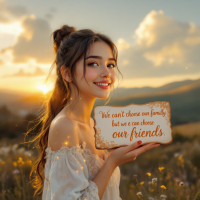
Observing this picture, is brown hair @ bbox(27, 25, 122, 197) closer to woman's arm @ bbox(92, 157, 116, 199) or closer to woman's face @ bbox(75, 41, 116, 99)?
woman's face @ bbox(75, 41, 116, 99)

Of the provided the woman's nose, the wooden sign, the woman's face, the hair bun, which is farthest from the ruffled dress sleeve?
the hair bun

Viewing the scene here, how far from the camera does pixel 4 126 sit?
10.4 m

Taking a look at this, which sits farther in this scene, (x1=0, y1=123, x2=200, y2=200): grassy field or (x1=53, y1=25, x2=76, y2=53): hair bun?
(x1=0, y1=123, x2=200, y2=200): grassy field

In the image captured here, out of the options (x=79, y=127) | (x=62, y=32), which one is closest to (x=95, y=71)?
(x=79, y=127)

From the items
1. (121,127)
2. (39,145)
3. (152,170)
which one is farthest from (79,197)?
(152,170)

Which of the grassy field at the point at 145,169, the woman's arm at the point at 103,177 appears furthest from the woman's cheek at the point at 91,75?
the grassy field at the point at 145,169

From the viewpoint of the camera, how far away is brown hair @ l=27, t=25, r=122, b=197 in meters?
1.86

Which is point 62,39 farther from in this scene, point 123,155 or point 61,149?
point 123,155

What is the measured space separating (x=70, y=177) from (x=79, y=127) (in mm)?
436

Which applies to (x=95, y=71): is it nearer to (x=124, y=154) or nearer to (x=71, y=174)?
(x=124, y=154)

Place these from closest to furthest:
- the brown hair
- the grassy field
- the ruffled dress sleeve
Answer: the ruffled dress sleeve → the brown hair → the grassy field

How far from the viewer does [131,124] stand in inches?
70.3

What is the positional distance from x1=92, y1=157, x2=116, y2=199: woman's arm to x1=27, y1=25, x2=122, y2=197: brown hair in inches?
27.7

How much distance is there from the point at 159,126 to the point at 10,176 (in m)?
3.67
